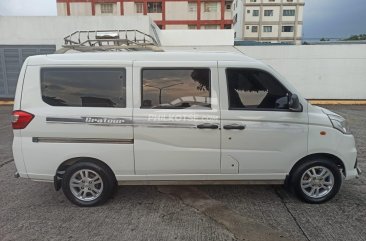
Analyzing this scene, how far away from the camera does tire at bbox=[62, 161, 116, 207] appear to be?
148 inches

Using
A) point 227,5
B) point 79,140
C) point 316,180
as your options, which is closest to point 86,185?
point 79,140

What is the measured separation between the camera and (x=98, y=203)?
3869mm

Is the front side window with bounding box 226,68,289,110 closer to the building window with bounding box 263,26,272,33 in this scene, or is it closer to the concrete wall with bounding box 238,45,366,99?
the concrete wall with bounding box 238,45,366,99

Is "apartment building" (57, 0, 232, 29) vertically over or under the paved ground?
over

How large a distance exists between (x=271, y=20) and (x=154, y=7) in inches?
1383

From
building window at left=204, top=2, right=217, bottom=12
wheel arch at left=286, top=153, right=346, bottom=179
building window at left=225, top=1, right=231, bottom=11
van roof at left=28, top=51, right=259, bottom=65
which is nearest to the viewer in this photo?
van roof at left=28, top=51, right=259, bottom=65

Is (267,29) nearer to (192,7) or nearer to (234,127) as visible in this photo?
(192,7)

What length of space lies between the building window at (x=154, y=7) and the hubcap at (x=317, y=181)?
44994 mm

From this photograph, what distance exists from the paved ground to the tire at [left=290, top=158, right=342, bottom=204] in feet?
0.42

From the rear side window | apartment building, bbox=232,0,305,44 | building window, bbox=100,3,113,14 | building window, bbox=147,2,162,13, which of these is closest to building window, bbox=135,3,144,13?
building window, bbox=147,2,162,13

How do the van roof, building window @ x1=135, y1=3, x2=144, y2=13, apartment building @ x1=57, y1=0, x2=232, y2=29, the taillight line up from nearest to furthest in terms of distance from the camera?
the taillight < the van roof < apartment building @ x1=57, y1=0, x2=232, y2=29 < building window @ x1=135, y1=3, x2=144, y2=13

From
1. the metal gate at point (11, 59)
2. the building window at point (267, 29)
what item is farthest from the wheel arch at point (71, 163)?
the building window at point (267, 29)

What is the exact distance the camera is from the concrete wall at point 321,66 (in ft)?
53.2

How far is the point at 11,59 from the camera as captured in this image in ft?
49.9
